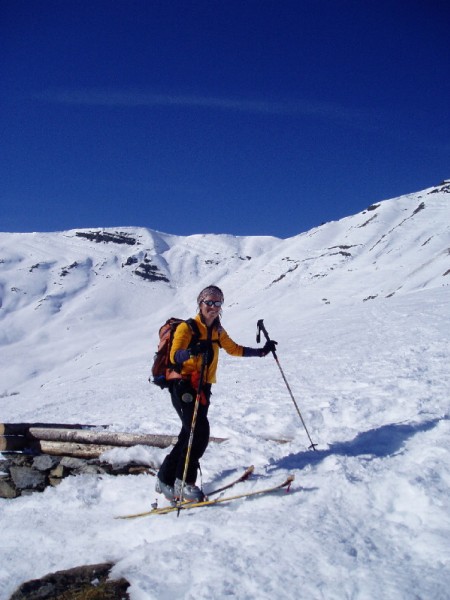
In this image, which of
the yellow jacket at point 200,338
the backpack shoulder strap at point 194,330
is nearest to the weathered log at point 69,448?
the yellow jacket at point 200,338

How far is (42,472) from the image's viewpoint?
22.0 ft

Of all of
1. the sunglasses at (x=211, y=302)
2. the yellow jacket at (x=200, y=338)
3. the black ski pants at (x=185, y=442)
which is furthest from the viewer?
the sunglasses at (x=211, y=302)

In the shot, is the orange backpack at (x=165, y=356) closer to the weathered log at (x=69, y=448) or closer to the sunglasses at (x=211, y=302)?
the sunglasses at (x=211, y=302)

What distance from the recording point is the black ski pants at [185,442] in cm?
514

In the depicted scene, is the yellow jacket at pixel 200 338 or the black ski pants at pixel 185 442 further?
the black ski pants at pixel 185 442

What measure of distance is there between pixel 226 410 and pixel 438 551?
589cm

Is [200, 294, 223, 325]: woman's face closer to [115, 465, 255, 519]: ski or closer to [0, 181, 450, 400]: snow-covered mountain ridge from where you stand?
[115, 465, 255, 519]: ski

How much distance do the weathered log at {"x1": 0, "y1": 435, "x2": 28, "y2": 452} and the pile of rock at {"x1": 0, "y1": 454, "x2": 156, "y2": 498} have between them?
31 centimetres

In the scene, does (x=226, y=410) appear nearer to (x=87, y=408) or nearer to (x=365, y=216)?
(x=87, y=408)

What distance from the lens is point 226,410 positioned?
29.5ft

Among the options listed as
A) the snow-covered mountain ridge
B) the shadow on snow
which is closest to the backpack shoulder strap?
the shadow on snow

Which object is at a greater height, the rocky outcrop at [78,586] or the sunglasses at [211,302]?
the sunglasses at [211,302]

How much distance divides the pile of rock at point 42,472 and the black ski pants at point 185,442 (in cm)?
140

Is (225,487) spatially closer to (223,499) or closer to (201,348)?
(223,499)
